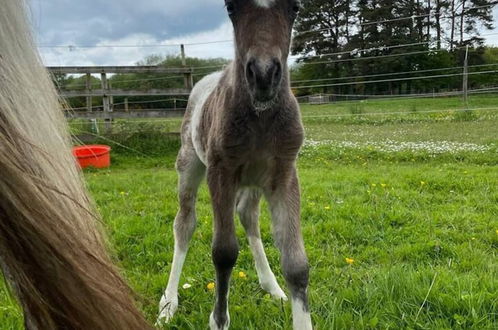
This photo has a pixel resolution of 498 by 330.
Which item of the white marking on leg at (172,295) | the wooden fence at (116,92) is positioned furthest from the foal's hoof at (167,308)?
the wooden fence at (116,92)

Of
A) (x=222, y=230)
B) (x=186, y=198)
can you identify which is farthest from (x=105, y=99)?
(x=222, y=230)

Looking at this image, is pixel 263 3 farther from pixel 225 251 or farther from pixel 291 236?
pixel 225 251

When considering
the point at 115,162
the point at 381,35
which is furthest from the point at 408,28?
the point at 115,162

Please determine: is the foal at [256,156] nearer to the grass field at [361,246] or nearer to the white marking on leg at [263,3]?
the white marking on leg at [263,3]

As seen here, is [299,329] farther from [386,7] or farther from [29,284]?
[386,7]

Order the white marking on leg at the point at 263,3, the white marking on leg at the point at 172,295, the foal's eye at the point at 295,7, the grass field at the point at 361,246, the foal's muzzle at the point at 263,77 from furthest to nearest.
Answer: the white marking on leg at the point at 172,295 < the grass field at the point at 361,246 < the foal's eye at the point at 295,7 < the white marking on leg at the point at 263,3 < the foal's muzzle at the point at 263,77

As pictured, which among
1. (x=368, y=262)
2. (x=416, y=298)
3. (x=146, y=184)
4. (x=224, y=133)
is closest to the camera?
(x=224, y=133)

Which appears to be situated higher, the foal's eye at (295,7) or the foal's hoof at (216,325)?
the foal's eye at (295,7)

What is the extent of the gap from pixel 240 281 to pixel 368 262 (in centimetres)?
98

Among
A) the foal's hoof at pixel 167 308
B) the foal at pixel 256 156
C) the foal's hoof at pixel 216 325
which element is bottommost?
the foal's hoof at pixel 167 308

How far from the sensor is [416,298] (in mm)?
2480

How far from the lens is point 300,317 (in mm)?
2131

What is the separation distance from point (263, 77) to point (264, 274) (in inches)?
62.7

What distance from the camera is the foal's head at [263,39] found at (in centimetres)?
177
